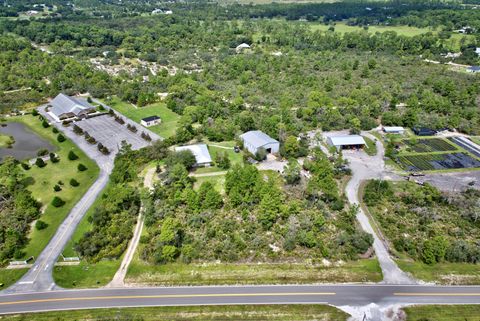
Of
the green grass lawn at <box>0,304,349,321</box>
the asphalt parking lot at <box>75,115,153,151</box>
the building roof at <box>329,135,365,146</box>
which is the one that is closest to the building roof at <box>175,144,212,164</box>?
the asphalt parking lot at <box>75,115,153,151</box>

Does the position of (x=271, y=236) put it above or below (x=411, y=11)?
below

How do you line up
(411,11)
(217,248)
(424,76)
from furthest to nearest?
(411,11), (424,76), (217,248)

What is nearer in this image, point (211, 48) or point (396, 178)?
point (396, 178)

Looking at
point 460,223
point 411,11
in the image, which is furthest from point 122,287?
point 411,11

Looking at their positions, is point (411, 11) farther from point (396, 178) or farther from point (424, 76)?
point (396, 178)

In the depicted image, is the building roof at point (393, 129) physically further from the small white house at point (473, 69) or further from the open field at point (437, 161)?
the small white house at point (473, 69)

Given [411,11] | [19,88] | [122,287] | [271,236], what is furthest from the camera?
[411,11]

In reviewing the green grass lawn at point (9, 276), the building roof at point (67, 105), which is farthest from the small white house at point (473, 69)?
the green grass lawn at point (9, 276)
